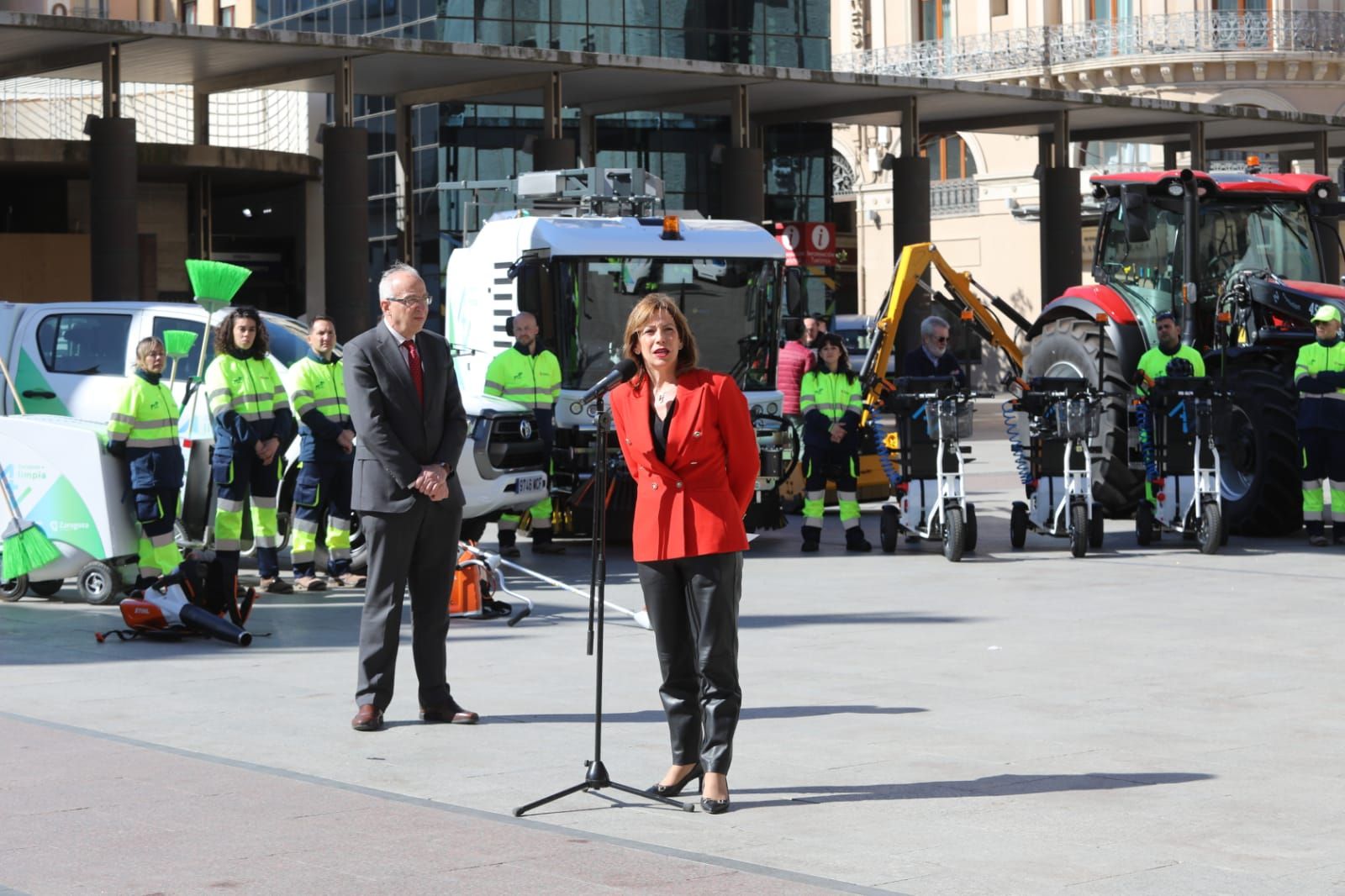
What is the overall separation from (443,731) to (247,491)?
224 inches

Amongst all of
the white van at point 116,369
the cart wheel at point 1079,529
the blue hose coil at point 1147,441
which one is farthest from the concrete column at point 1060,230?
the white van at point 116,369

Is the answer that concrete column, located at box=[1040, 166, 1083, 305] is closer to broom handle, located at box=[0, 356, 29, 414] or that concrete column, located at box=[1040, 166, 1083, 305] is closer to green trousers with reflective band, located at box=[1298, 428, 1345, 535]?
green trousers with reflective band, located at box=[1298, 428, 1345, 535]

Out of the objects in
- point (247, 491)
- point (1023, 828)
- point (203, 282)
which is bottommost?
point (1023, 828)

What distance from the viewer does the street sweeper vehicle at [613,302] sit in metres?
17.9

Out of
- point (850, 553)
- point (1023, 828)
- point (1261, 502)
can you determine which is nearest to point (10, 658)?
point (1023, 828)

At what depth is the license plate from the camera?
54.9ft

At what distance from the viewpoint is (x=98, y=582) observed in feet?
47.0

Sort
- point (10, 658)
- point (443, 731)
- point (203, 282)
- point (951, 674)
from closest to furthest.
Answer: point (443, 731)
point (951, 674)
point (10, 658)
point (203, 282)

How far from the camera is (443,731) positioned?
9.41m

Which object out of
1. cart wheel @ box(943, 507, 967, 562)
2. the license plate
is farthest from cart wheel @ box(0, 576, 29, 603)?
cart wheel @ box(943, 507, 967, 562)

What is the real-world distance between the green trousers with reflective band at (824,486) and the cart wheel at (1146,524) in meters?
2.41

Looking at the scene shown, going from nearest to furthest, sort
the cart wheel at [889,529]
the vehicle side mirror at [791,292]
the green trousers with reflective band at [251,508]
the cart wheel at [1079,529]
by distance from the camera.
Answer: the green trousers with reflective band at [251,508] → the cart wheel at [1079,529] → the cart wheel at [889,529] → the vehicle side mirror at [791,292]

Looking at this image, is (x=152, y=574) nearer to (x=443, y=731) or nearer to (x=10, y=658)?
(x=10, y=658)

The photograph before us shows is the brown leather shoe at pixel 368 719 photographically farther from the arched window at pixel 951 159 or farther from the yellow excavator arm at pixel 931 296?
the arched window at pixel 951 159
